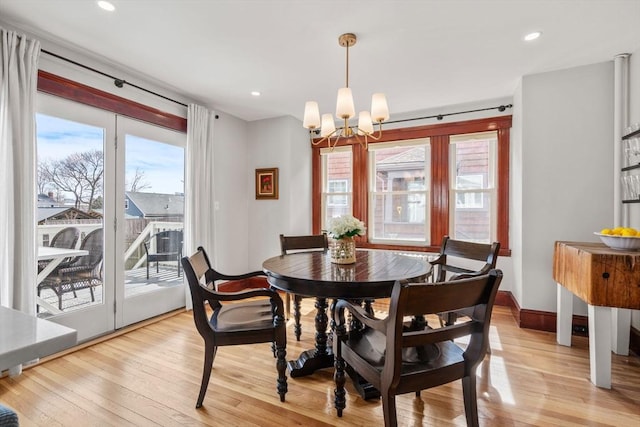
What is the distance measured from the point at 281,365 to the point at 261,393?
31 centimetres

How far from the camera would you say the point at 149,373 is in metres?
2.24

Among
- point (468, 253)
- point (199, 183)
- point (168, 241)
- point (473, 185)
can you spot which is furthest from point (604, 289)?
point (168, 241)

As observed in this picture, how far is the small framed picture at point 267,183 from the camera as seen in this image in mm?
4352

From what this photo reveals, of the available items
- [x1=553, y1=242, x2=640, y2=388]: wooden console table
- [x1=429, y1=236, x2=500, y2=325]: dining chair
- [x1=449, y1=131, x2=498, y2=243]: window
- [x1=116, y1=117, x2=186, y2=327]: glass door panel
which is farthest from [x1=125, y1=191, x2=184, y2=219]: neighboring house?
[x1=553, y1=242, x2=640, y2=388]: wooden console table

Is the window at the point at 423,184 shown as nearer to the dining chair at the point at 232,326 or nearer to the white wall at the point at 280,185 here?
the white wall at the point at 280,185

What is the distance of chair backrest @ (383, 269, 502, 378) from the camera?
1.18 metres

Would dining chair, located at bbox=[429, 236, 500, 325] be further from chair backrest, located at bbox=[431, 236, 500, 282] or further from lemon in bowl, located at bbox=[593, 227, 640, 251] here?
lemon in bowl, located at bbox=[593, 227, 640, 251]

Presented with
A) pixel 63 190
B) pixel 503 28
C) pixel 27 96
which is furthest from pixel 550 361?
pixel 27 96

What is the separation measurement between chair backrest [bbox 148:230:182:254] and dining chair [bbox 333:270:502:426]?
2.62m

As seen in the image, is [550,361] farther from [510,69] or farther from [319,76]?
[319,76]

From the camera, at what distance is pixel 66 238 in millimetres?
2594

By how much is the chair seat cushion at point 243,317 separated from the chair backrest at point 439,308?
0.91m

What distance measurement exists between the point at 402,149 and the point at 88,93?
11.8 feet

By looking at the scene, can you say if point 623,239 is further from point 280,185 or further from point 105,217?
point 105,217
